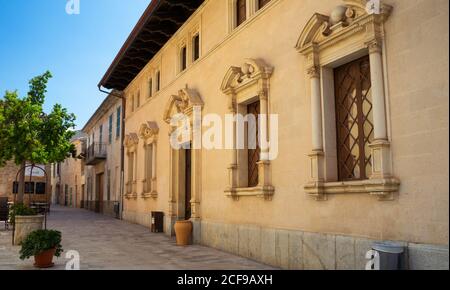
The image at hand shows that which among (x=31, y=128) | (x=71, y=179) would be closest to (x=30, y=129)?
(x=31, y=128)

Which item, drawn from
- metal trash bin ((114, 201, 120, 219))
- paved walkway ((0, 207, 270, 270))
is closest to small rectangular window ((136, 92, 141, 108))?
metal trash bin ((114, 201, 120, 219))

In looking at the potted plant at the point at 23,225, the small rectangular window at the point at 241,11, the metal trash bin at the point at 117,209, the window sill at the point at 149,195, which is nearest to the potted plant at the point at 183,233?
the potted plant at the point at 23,225

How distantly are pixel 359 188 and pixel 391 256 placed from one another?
127cm

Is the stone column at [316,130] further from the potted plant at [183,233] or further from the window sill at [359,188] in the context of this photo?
the potted plant at [183,233]

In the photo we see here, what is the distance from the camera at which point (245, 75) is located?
10078mm

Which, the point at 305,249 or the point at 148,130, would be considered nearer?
the point at 305,249

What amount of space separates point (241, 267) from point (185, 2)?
28.6 ft

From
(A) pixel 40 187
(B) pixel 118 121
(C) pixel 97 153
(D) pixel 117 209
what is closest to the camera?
(D) pixel 117 209

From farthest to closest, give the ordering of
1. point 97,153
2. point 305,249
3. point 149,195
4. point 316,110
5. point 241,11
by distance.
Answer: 1. point 97,153
2. point 149,195
3. point 241,11
4. point 305,249
5. point 316,110

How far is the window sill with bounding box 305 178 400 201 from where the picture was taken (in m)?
5.97

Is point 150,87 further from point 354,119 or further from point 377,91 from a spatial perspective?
point 377,91

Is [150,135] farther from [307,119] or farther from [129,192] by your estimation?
[307,119]

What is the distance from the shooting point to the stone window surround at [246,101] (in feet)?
29.7
